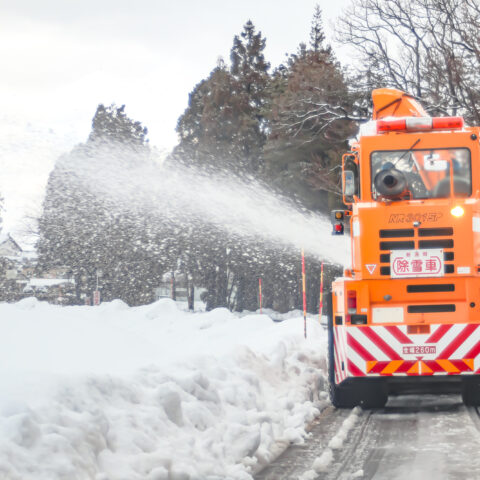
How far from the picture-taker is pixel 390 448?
315 inches

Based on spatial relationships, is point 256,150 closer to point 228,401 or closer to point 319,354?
point 319,354

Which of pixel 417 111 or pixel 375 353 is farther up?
pixel 417 111

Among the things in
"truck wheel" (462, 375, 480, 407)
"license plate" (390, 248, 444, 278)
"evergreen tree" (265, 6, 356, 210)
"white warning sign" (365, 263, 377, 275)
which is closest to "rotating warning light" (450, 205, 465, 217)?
"license plate" (390, 248, 444, 278)

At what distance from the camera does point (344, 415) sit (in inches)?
402

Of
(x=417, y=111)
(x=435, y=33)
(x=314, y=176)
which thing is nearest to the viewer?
(x=417, y=111)

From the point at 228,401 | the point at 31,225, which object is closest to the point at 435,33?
the point at 228,401

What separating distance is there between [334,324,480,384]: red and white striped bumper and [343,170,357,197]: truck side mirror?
5.43 feet

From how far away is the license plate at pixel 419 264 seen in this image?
9891mm

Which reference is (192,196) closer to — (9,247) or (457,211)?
(457,211)

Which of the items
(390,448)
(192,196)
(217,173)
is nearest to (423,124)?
(390,448)

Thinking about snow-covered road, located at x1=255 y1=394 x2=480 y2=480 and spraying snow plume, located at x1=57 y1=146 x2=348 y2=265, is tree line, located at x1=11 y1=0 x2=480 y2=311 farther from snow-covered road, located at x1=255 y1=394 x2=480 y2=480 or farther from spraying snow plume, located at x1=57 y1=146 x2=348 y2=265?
snow-covered road, located at x1=255 y1=394 x2=480 y2=480

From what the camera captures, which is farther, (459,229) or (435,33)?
(435,33)

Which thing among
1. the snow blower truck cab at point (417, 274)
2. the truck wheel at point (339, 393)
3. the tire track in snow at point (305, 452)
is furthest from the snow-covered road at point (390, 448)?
the snow blower truck cab at point (417, 274)

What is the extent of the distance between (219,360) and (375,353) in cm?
188
